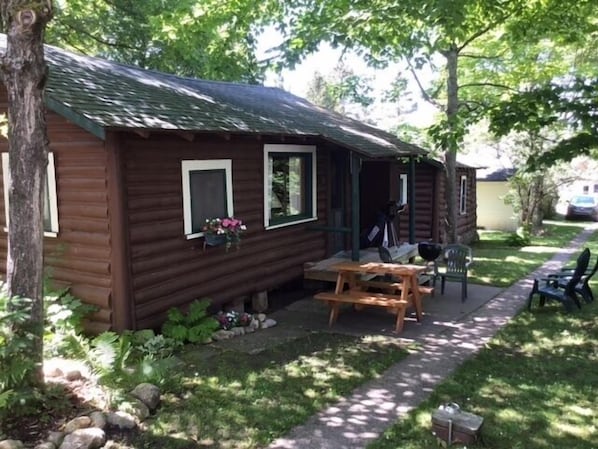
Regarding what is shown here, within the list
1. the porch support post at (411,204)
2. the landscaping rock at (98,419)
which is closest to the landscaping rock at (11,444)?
the landscaping rock at (98,419)

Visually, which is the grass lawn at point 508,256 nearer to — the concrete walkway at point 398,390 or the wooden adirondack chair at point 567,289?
the wooden adirondack chair at point 567,289

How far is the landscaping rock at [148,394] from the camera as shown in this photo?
4809 millimetres

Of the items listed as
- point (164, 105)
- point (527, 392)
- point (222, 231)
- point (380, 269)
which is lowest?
point (527, 392)

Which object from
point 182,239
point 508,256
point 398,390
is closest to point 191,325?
point 182,239

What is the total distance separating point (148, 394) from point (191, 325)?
2.23 meters

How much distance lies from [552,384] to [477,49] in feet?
42.2

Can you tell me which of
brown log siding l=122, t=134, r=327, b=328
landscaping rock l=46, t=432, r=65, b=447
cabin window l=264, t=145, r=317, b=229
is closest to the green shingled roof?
brown log siding l=122, t=134, r=327, b=328

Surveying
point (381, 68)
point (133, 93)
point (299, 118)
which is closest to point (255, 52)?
point (381, 68)

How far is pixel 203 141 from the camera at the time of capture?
752 centimetres

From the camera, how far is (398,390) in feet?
17.9

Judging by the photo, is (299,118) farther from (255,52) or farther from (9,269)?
(9,269)

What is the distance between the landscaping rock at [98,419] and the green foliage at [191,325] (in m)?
2.24

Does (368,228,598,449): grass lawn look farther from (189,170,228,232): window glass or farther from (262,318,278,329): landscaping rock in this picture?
(189,170,228,232): window glass

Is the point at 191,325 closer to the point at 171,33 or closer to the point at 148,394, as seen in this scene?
the point at 148,394
